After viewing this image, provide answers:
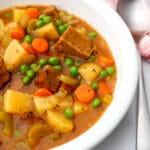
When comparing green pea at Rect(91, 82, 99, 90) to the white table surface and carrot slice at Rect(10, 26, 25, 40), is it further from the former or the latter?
carrot slice at Rect(10, 26, 25, 40)

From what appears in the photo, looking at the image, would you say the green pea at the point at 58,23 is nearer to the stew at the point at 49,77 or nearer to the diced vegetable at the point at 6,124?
the stew at the point at 49,77

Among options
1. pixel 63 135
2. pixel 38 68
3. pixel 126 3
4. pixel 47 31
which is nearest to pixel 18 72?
pixel 38 68

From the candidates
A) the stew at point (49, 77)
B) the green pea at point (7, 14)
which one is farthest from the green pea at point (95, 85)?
the green pea at point (7, 14)

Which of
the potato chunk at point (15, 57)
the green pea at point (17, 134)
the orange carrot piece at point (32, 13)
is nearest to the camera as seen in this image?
the green pea at point (17, 134)

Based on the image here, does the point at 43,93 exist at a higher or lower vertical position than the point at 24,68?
lower

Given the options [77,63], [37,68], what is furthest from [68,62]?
[37,68]

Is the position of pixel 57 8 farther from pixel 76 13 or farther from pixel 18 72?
pixel 18 72

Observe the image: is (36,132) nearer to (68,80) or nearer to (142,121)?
(68,80)
